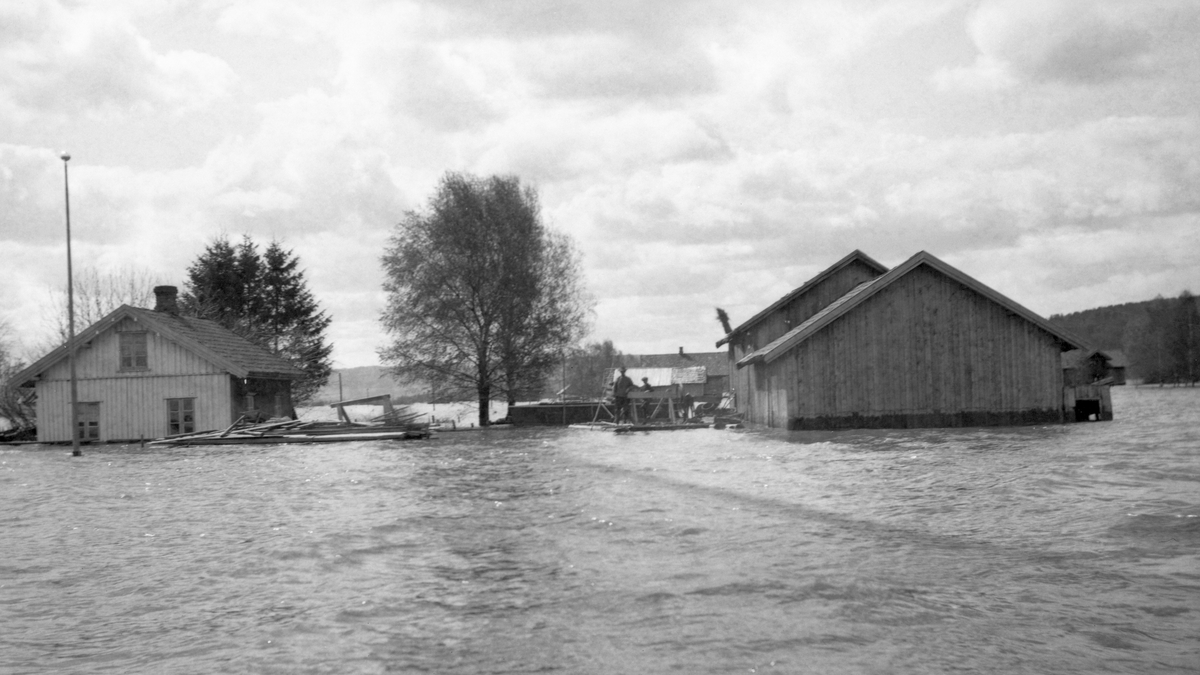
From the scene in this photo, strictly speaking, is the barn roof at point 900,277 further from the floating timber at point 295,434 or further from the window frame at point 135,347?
the window frame at point 135,347

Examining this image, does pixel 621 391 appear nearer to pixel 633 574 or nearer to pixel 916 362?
pixel 916 362

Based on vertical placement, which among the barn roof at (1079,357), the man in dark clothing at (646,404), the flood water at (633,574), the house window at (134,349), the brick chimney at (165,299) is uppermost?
the brick chimney at (165,299)

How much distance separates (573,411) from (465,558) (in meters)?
46.2

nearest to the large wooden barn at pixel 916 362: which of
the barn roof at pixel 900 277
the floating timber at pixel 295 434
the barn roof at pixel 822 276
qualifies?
the barn roof at pixel 900 277

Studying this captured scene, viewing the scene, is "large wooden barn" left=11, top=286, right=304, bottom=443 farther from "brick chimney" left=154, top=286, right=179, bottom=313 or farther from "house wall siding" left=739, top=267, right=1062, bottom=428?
"house wall siding" left=739, top=267, right=1062, bottom=428

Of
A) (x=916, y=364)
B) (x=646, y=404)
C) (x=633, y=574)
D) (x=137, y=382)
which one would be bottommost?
(x=633, y=574)

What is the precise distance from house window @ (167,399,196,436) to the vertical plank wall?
0.60ft

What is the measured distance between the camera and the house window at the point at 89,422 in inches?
1729

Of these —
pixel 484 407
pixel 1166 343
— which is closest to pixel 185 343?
pixel 484 407

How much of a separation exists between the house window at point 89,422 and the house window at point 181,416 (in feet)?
9.90

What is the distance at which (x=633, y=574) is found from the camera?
9.55 m

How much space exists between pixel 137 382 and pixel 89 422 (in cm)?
259

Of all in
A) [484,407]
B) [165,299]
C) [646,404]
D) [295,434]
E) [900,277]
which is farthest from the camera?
[484,407]

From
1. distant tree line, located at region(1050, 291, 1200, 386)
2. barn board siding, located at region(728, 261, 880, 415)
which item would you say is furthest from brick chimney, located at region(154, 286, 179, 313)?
distant tree line, located at region(1050, 291, 1200, 386)
